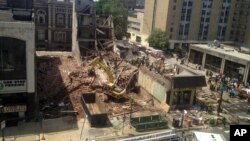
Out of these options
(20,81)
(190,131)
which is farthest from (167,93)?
(20,81)

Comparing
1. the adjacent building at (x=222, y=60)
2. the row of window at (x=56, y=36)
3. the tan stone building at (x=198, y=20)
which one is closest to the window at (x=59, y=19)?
the row of window at (x=56, y=36)

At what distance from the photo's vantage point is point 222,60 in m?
54.6

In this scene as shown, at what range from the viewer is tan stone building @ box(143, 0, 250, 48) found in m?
75.7

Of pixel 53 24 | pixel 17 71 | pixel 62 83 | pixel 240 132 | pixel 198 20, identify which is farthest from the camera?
pixel 198 20

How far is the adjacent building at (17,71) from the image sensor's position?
25531 mm

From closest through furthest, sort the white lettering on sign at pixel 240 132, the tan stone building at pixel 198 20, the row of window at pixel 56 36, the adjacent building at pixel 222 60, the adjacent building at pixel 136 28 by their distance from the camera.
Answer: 1. the white lettering on sign at pixel 240 132
2. the adjacent building at pixel 222 60
3. the row of window at pixel 56 36
4. the tan stone building at pixel 198 20
5. the adjacent building at pixel 136 28

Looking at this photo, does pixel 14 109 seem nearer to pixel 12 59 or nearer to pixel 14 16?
pixel 12 59

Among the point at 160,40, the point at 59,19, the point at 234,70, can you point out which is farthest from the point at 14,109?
the point at 160,40

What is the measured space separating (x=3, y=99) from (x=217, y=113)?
78.6 feet

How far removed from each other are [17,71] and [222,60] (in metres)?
40.4

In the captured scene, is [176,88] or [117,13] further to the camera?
[117,13]

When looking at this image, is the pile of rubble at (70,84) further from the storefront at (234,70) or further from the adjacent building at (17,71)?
the storefront at (234,70)

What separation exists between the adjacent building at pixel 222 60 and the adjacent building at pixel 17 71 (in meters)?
37.3

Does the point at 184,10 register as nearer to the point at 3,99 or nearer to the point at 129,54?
the point at 129,54
